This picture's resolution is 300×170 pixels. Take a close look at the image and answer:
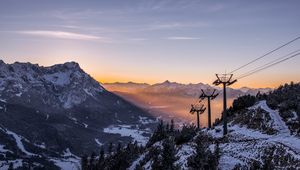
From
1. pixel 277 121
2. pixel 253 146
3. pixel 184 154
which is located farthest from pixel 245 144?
pixel 277 121

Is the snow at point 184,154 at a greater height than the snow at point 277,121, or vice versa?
the snow at point 277,121

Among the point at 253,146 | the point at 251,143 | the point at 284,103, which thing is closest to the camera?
the point at 253,146

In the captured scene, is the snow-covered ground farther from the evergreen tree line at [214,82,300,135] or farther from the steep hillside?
the evergreen tree line at [214,82,300,135]

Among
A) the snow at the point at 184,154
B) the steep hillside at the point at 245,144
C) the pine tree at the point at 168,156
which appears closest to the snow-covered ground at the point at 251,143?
the steep hillside at the point at 245,144

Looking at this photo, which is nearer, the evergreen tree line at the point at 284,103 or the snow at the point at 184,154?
the snow at the point at 184,154

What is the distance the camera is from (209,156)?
53031mm

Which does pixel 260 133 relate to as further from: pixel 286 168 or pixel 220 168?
pixel 286 168

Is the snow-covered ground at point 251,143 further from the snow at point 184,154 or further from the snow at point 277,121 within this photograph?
the snow at point 184,154

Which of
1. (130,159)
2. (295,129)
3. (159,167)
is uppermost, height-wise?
(295,129)

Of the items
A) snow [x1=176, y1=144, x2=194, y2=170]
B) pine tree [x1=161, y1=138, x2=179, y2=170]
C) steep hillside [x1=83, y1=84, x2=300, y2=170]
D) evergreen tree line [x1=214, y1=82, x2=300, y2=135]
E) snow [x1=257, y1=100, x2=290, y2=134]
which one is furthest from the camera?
evergreen tree line [x1=214, y1=82, x2=300, y2=135]

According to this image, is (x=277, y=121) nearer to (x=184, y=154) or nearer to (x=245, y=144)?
(x=245, y=144)

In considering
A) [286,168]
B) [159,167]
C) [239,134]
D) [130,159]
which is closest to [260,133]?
[239,134]

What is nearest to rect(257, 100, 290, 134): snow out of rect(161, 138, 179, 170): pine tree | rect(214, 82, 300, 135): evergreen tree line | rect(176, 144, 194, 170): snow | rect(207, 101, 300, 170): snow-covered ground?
rect(207, 101, 300, 170): snow-covered ground

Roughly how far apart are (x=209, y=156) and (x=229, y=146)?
15265 mm
